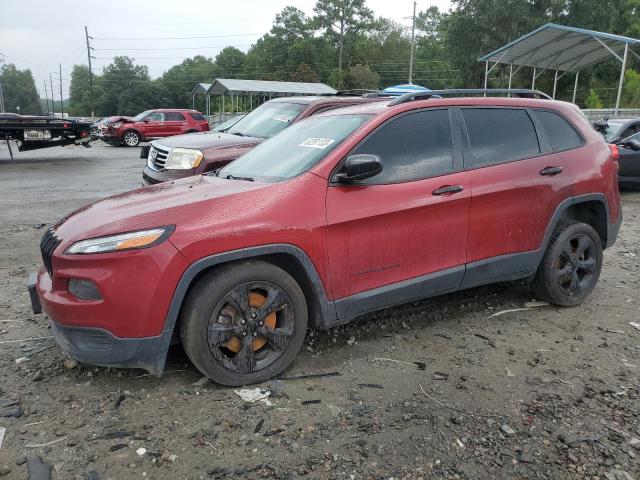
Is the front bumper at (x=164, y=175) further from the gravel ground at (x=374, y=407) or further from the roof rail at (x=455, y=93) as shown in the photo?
the roof rail at (x=455, y=93)

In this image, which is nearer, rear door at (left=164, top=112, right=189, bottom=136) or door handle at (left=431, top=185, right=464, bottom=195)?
door handle at (left=431, top=185, right=464, bottom=195)

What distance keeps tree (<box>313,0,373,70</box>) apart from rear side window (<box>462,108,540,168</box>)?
2987 inches

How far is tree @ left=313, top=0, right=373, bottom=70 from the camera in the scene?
75.1 metres

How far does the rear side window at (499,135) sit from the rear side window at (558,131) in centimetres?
16

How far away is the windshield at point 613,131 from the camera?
10301 mm

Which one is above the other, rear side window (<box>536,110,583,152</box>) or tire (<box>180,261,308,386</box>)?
rear side window (<box>536,110,583,152</box>)

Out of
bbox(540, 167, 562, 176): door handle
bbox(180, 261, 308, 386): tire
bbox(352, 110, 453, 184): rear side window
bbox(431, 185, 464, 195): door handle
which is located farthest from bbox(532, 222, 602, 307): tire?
bbox(180, 261, 308, 386): tire

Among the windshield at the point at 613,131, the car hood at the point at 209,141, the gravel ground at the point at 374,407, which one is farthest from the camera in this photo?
the windshield at the point at 613,131

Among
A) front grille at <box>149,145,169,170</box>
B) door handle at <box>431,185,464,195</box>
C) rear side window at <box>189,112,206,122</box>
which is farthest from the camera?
rear side window at <box>189,112,206,122</box>

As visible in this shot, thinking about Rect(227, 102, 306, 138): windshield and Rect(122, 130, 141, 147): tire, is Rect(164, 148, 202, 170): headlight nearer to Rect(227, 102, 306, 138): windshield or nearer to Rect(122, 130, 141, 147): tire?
Rect(227, 102, 306, 138): windshield

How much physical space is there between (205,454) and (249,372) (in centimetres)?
64

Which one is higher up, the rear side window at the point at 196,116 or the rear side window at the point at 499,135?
the rear side window at the point at 196,116

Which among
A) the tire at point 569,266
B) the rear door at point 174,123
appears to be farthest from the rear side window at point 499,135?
the rear door at point 174,123

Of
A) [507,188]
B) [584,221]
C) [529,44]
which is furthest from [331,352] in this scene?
[529,44]
